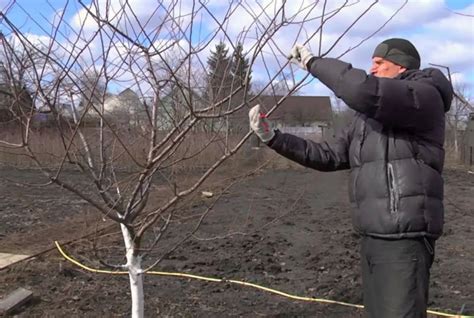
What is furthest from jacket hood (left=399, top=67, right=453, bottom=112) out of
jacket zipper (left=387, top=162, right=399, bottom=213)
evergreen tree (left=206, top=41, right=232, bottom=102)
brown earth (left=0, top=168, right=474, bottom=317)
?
brown earth (left=0, top=168, right=474, bottom=317)

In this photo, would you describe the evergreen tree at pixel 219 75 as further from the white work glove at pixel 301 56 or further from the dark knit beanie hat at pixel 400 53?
the dark knit beanie hat at pixel 400 53

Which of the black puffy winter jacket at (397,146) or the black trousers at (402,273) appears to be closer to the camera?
the black puffy winter jacket at (397,146)

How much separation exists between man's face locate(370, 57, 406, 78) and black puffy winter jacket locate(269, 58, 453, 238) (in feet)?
0.18

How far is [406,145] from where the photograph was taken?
8.95 ft

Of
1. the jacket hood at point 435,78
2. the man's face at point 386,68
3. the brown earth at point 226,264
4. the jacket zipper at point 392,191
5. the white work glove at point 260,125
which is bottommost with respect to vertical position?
the brown earth at point 226,264

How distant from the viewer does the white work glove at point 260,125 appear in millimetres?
2900

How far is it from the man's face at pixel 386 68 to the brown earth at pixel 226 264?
183 centimetres

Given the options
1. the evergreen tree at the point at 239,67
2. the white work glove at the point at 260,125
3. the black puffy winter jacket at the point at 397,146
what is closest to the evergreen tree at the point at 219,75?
the evergreen tree at the point at 239,67

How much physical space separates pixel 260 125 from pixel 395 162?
2.22 ft

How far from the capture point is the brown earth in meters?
4.75

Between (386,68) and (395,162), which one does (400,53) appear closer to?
(386,68)

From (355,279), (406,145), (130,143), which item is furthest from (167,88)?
(355,279)

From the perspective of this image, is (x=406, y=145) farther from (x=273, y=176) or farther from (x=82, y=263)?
(x=273, y=176)

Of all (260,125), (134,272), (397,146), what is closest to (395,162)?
(397,146)
